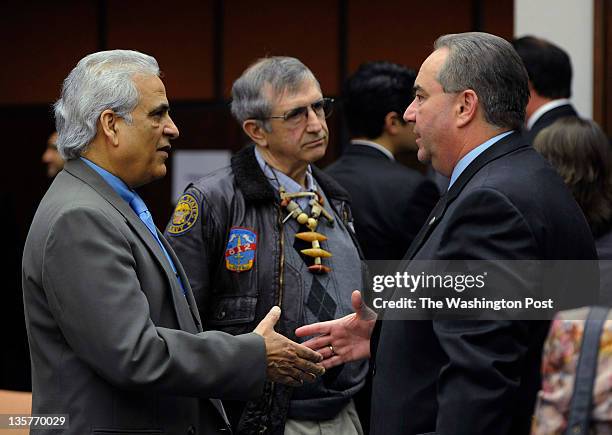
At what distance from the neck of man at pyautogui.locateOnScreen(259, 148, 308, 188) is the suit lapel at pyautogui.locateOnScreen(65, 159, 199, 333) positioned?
1.14 metres

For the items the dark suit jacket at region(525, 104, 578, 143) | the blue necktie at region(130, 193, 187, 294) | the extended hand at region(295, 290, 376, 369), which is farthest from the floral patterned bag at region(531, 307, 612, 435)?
the dark suit jacket at region(525, 104, 578, 143)

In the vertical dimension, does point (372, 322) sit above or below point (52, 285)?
below

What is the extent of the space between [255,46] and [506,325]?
5953 millimetres

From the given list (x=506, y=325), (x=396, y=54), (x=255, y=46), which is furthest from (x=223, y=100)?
(x=506, y=325)

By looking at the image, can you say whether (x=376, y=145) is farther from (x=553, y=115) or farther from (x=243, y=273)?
Result: (x=243, y=273)

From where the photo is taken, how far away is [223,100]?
8.54 meters

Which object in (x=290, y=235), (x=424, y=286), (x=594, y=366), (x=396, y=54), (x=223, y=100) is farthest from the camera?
(x=223, y=100)

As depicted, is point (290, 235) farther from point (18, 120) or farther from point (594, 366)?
point (18, 120)

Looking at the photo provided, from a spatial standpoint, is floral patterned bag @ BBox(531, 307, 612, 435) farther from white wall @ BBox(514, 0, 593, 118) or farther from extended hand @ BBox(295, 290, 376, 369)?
white wall @ BBox(514, 0, 593, 118)

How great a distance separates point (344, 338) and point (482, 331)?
3.15 ft

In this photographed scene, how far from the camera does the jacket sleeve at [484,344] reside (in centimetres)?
277

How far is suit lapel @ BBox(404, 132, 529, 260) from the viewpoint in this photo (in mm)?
3062

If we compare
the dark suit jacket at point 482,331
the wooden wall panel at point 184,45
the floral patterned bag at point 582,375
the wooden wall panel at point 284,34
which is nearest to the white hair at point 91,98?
the dark suit jacket at point 482,331

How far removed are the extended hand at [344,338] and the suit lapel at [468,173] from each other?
60 cm
